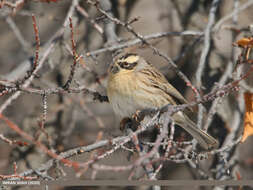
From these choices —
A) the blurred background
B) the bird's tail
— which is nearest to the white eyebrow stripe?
the blurred background

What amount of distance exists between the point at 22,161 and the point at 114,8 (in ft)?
7.29

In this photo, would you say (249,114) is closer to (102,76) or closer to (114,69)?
(114,69)

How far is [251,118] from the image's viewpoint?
3.40 m

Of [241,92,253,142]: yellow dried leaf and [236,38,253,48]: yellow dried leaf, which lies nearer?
[236,38,253,48]: yellow dried leaf

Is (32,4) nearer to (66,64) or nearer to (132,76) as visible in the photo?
(66,64)

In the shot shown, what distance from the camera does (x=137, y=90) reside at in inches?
A: 162

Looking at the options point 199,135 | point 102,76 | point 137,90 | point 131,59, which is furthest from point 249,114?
point 102,76

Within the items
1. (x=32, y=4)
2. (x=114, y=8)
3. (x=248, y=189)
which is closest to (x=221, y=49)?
(x=114, y=8)

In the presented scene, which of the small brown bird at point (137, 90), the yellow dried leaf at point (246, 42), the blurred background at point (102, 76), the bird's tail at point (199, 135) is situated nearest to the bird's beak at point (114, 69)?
the small brown bird at point (137, 90)

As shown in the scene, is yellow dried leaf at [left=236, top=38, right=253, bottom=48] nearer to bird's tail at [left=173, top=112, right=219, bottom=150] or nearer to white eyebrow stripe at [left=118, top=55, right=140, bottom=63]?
bird's tail at [left=173, top=112, right=219, bottom=150]

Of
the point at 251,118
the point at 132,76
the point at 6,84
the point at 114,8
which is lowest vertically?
the point at 251,118

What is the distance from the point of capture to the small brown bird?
4.02 metres

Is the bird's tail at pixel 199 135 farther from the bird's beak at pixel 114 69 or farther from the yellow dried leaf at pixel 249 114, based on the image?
the bird's beak at pixel 114 69

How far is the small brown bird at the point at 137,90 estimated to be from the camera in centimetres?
402
